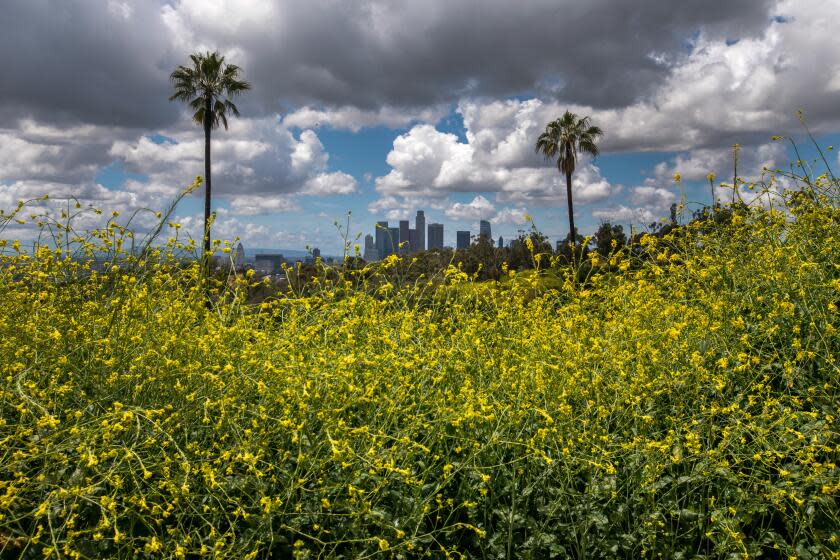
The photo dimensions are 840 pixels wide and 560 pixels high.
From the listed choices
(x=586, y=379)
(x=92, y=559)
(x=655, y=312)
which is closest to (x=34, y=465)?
(x=92, y=559)

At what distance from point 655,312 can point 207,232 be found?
3.67 m

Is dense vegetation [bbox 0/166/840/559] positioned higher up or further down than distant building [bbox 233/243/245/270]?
further down

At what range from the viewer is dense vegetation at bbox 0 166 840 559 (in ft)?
8.97

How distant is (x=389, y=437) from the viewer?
2701 mm

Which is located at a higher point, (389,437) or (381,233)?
(381,233)

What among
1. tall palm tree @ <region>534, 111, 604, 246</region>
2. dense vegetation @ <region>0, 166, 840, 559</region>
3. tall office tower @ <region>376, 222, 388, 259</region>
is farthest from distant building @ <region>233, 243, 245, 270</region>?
tall palm tree @ <region>534, 111, 604, 246</region>

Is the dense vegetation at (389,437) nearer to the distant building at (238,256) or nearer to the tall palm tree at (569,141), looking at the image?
the distant building at (238,256)

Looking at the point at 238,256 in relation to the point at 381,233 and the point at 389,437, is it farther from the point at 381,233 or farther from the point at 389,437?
the point at 389,437

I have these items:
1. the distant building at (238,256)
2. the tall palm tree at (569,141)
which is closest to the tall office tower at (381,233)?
the distant building at (238,256)

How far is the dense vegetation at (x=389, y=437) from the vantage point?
8.97ft

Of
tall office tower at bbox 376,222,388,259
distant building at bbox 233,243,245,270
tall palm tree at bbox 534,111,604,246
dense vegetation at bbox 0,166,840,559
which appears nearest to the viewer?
dense vegetation at bbox 0,166,840,559

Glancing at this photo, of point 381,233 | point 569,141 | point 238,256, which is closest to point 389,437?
point 238,256

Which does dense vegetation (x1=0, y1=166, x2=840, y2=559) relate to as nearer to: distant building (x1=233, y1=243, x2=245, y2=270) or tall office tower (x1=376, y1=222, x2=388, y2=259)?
distant building (x1=233, y1=243, x2=245, y2=270)

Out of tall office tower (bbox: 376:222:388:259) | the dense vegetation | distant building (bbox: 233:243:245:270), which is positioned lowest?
the dense vegetation
